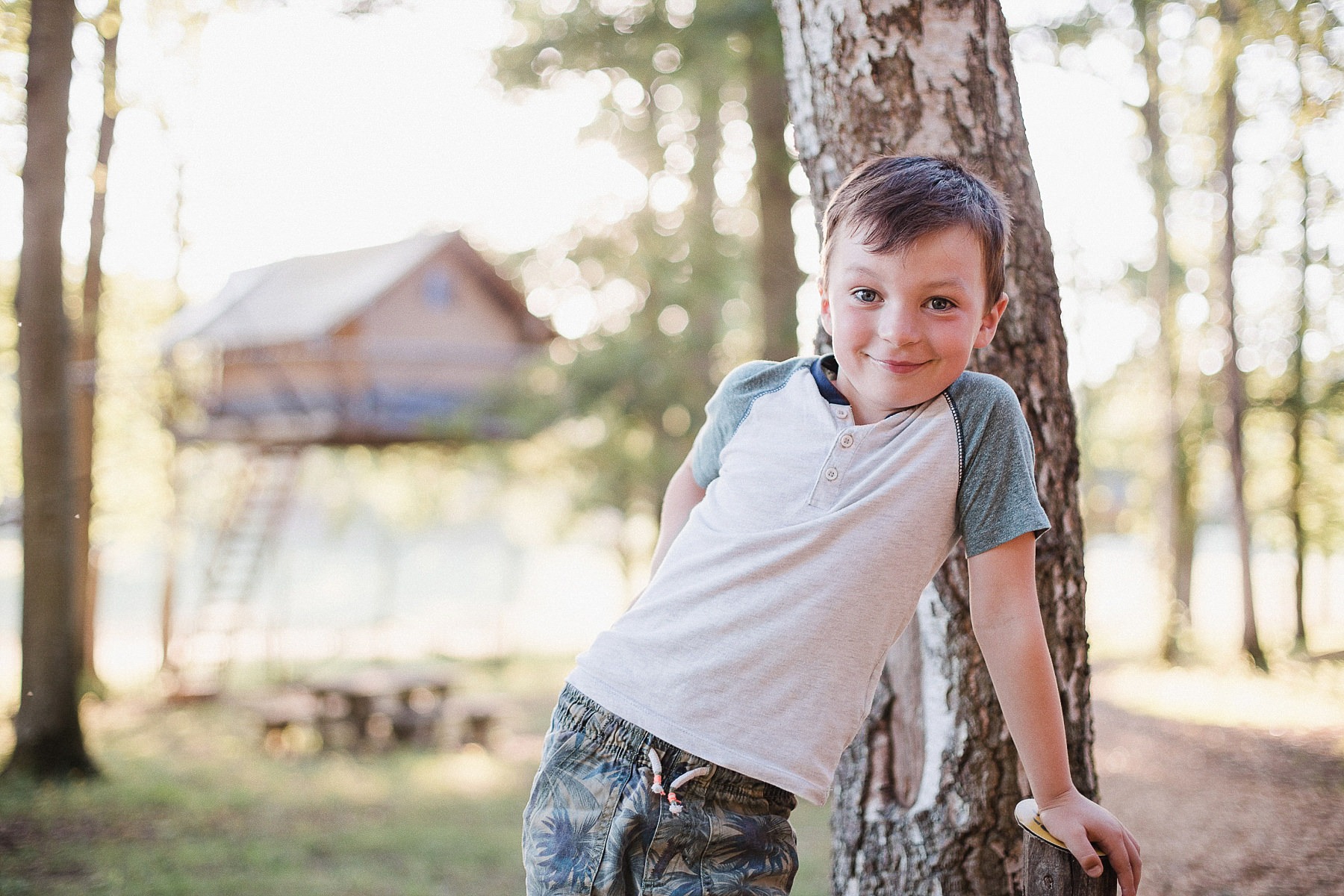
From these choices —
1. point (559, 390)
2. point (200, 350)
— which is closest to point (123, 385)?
point (200, 350)

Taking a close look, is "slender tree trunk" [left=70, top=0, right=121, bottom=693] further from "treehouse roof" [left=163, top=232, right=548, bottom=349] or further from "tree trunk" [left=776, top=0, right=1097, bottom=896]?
"tree trunk" [left=776, top=0, right=1097, bottom=896]

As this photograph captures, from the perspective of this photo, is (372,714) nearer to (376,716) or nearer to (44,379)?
(376,716)

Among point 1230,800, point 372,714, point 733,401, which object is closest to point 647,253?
point 372,714

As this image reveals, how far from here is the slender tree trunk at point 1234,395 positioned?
12648 mm

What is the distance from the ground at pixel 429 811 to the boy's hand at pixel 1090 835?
12.2ft

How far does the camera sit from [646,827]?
68.5 inches

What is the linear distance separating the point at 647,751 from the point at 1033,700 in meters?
0.61

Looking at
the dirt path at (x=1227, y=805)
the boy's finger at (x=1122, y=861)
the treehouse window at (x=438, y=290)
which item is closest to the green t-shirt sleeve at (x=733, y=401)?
the boy's finger at (x=1122, y=861)

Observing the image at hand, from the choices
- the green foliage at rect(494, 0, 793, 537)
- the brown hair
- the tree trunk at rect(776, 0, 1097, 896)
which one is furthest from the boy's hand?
the green foliage at rect(494, 0, 793, 537)

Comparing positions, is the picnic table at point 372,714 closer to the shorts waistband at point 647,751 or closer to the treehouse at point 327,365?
the treehouse at point 327,365

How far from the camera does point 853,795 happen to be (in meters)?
2.83

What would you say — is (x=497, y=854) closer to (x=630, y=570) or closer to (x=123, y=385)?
(x=123, y=385)

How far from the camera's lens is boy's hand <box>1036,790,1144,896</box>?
5.37 ft

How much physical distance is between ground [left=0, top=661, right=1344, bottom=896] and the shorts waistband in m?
4.04
